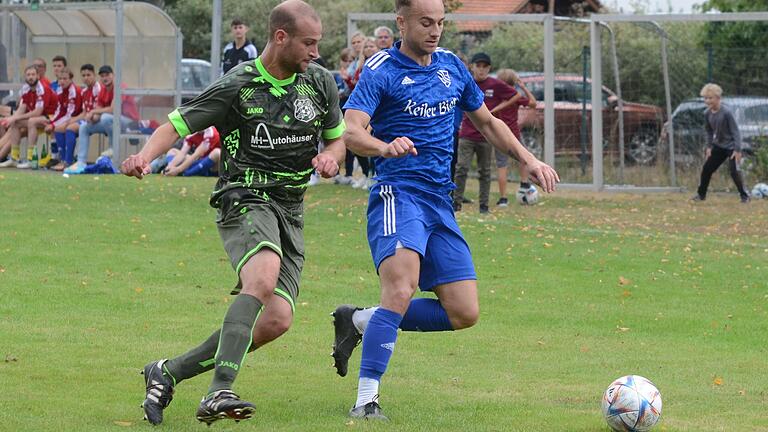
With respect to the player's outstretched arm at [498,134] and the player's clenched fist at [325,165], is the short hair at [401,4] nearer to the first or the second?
the player's outstretched arm at [498,134]

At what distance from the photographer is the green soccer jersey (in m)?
6.27

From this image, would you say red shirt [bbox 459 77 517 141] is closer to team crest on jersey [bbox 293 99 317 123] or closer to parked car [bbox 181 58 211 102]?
team crest on jersey [bbox 293 99 317 123]

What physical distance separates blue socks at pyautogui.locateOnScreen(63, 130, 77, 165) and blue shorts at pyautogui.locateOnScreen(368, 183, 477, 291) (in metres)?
17.8

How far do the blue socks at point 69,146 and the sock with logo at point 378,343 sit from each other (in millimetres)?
18135

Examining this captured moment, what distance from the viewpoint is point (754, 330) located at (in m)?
9.57

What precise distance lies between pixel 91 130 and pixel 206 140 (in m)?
2.70

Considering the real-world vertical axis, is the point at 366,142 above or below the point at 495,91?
below

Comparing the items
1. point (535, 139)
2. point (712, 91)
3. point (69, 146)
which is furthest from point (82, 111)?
point (712, 91)

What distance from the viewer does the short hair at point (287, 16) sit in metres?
6.24

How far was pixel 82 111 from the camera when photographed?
2402 cm

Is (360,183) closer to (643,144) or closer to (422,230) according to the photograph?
(643,144)

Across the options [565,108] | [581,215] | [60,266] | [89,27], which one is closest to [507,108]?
[581,215]

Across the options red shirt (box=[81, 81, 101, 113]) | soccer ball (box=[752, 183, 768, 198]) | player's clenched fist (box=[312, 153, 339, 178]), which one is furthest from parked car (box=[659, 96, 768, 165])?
player's clenched fist (box=[312, 153, 339, 178])

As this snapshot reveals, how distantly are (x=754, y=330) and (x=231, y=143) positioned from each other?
192 inches
